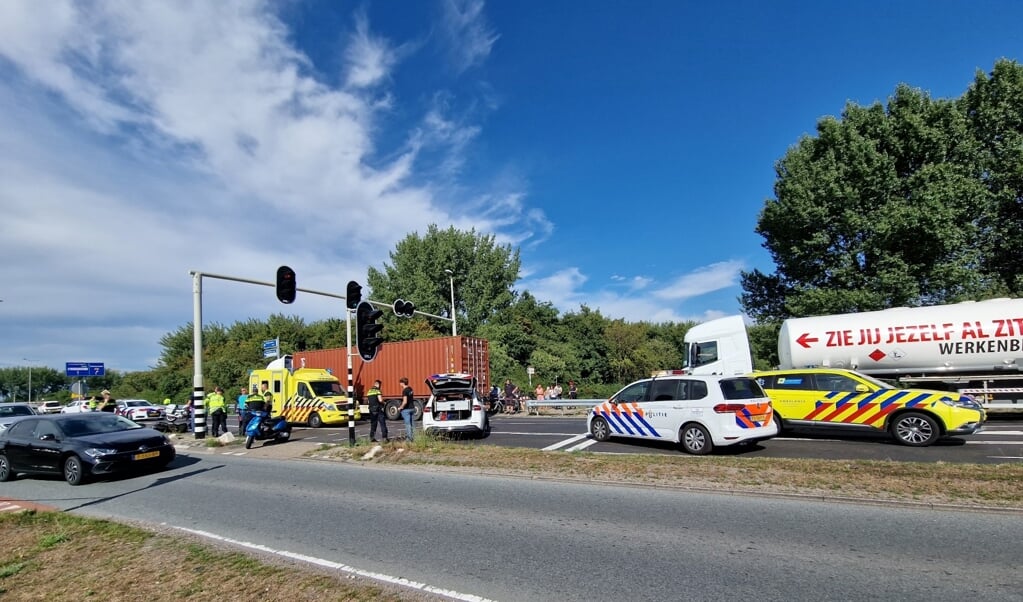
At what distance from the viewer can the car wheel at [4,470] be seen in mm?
11727

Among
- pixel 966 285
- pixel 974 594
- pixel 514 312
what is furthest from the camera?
pixel 514 312

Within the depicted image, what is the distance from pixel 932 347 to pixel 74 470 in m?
20.9

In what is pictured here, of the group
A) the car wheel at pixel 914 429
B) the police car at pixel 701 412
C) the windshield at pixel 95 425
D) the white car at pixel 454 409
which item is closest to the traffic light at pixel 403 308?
the white car at pixel 454 409

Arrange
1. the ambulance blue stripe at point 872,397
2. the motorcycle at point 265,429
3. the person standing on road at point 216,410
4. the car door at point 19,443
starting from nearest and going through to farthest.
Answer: the car door at point 19,443 → the ambulance blue stripe at point 872,397 → the motorcycle at point 265,429 → the person standing on road at point 216,410

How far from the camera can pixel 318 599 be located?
4.38m

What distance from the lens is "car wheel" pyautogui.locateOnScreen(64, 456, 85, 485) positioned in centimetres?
1059

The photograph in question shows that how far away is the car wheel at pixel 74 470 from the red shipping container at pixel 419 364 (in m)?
13.1

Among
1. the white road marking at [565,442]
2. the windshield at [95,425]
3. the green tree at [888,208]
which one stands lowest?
the white road marking at [565,442]

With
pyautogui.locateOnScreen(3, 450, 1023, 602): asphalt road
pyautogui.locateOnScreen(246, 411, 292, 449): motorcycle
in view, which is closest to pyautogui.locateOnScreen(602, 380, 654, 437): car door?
pyautogui.locateOnScreen(3, 450, 1023, 602): asphalt road

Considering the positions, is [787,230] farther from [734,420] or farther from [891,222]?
[734,420]

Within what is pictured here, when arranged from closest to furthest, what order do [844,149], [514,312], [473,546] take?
[473,546]
[844,149]
[514,312]

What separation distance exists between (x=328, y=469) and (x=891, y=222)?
80.2 ft

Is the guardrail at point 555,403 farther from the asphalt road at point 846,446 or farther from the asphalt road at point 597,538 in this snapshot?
the asphalt road at point 597,538

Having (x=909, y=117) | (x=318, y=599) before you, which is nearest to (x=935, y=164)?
(x=909, y=117)
